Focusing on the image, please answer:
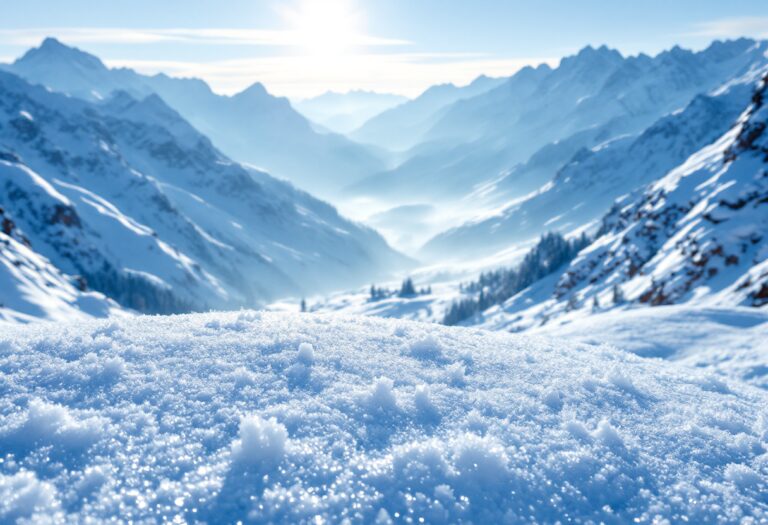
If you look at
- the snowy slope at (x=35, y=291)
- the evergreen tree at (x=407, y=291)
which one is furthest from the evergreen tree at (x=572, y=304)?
the evergreen tree at (x=407, y=291)

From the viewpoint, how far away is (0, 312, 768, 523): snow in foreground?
15.8ft

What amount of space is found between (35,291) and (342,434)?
106733 millimetres

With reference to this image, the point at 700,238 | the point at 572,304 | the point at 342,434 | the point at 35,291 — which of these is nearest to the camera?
the point at 342,434

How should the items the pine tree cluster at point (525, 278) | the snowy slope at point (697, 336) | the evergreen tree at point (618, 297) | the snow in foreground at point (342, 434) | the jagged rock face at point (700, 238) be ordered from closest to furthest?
the snow in foreground at point (342, 434) → the snowy slope at point (697, 336) → the jagged rock face at point (700, 238) → the evergreen tree at point (618, 297) → the pine tree cluster at point (525, 278)

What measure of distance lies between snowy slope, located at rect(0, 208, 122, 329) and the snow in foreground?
3105 inches

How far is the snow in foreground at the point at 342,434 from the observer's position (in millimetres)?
4805

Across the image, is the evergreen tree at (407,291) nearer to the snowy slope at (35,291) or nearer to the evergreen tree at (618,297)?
the snowy slope at (35,291)

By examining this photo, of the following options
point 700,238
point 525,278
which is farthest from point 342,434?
point 525,278

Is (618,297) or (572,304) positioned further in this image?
(572,304)

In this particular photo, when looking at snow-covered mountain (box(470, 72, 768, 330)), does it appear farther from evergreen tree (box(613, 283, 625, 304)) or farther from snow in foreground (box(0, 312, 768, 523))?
snow in foreground (box(0, 312, 768, 523))

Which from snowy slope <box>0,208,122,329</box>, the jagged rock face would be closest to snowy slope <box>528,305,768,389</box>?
the jagged rock face

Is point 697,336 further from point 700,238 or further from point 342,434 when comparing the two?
point 700,238

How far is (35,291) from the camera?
9369cm

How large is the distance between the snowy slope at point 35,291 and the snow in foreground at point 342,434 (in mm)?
78876
